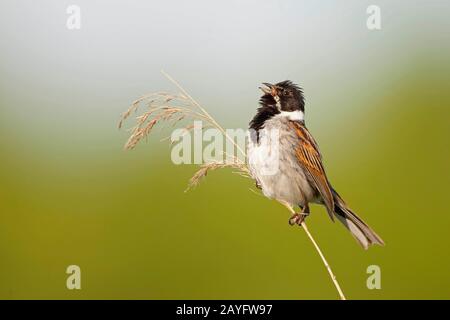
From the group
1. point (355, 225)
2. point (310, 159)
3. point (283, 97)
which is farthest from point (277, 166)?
point (355, 225)

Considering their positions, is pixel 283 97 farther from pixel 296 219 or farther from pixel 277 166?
pixel 296 219

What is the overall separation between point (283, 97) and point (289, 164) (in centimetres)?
49

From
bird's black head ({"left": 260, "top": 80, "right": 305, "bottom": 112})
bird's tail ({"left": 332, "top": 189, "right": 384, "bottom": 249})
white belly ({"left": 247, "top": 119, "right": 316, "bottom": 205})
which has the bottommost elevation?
bird's tail ({"left": 332, "top": 189, "right": 384, "bottom": 249})

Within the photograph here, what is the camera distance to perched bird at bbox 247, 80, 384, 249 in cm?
470

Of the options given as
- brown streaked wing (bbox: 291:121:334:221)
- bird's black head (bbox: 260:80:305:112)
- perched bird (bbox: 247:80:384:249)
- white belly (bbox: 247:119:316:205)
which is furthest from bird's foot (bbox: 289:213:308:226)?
bird's black head (bbox: 260:80:305:112)

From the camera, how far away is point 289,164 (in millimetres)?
4801

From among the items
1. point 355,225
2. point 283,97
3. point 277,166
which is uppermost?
point 283,97

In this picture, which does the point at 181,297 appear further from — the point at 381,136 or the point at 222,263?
the point at 381,136

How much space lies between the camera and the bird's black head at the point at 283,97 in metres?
4.95

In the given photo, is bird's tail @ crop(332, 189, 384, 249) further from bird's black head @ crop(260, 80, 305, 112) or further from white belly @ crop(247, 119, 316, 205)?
bird's black head @ crop(260, 80, 305, 112)

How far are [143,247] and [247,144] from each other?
141cm

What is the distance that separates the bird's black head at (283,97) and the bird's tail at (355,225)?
0.65 meters

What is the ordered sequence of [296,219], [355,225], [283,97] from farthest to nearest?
1. [283,97]
2. [296,219]
3. [355,225]

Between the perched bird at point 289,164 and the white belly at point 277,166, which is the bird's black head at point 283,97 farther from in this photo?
the white belly at point 277,166
